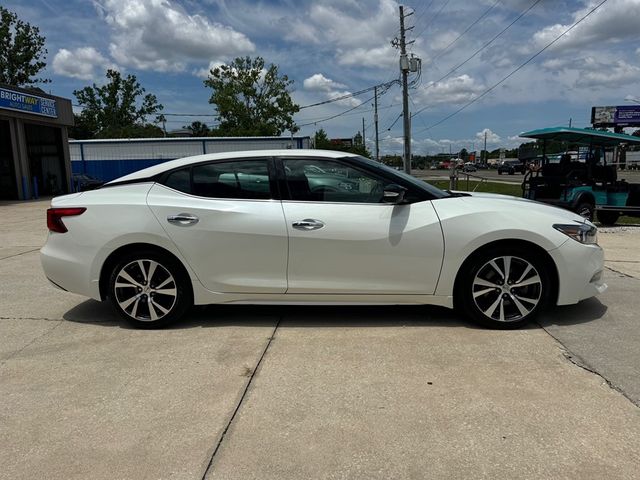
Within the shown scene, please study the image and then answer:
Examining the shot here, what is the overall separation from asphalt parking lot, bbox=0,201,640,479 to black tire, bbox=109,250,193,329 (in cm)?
17

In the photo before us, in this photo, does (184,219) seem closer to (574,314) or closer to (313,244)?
(313,244)

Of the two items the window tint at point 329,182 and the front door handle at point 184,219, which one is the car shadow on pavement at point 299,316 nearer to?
the front door handle at point 184,219

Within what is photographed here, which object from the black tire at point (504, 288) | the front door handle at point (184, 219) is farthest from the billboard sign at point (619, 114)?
the front door handle at point (184, 219)

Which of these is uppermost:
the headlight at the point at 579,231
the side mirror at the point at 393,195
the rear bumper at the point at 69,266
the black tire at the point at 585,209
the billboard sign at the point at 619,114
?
the billboard sign at the point at 619,114

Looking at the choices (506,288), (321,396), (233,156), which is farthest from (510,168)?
(321,396)

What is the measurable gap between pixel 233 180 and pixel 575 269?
300 centimetres

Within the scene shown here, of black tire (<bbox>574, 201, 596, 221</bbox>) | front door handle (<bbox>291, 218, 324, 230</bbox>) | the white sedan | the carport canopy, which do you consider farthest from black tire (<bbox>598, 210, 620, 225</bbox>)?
front door handle (<bbox>291, 218, 324, 230</bbox>)

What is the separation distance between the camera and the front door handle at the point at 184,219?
4223 mm

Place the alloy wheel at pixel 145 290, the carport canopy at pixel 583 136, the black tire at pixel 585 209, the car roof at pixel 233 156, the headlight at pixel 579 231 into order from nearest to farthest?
1. the headlight at pixel 579 231
2. the alloy wheel at pixel 145 290
3. the car roof at pixel 233 156
4. the carport canopy at pixel 583 136
5. the black tire at pixel 585 209

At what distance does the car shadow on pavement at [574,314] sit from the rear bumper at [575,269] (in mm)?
281

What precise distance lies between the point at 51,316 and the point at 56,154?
2715cm

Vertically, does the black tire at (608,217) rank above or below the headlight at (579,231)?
below

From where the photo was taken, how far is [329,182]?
171 inches

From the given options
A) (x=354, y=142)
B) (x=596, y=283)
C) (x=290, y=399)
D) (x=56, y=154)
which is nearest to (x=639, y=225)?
(x=596, y=283)
